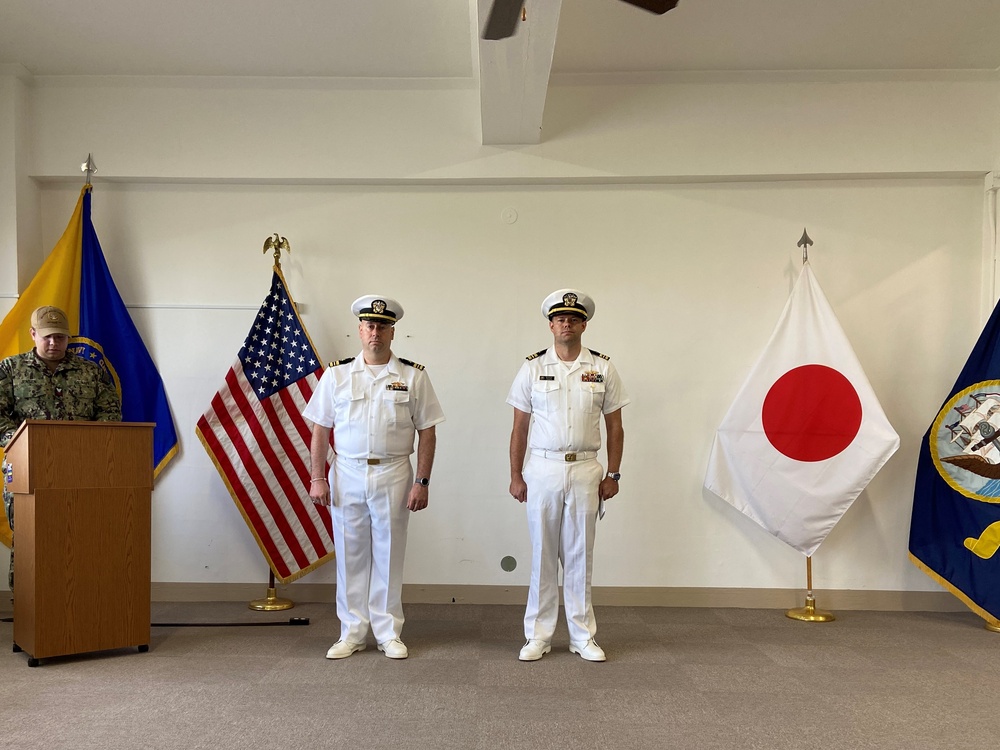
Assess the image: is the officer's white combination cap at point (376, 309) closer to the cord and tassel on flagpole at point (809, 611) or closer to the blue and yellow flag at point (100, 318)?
the blue and yellow flag at point (100, 318)

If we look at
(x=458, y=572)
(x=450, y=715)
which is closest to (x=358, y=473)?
(x=450, y=715)

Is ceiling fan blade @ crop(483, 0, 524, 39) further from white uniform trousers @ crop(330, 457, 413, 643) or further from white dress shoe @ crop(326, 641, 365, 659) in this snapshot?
white dress shoe @ crop(326, 641, 365, 659)

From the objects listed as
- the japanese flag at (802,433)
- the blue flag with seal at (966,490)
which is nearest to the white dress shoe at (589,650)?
the japanese flag at (802,433)

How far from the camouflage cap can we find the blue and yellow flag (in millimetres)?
1013

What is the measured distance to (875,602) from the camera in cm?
513

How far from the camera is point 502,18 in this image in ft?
8.98

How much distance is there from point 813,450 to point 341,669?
307 cm

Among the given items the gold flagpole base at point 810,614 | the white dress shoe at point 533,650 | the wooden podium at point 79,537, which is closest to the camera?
the wooden podium at point 79,537

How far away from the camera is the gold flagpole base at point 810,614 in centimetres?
477

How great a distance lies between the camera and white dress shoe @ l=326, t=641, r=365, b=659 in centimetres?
373

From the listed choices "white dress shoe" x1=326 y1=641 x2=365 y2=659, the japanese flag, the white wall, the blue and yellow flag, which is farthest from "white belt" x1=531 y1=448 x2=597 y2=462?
the blue and yellow flag

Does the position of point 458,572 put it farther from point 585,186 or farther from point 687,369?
point 585,186

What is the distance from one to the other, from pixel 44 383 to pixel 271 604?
185cm

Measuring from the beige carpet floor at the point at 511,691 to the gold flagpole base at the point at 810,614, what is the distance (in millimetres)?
204
